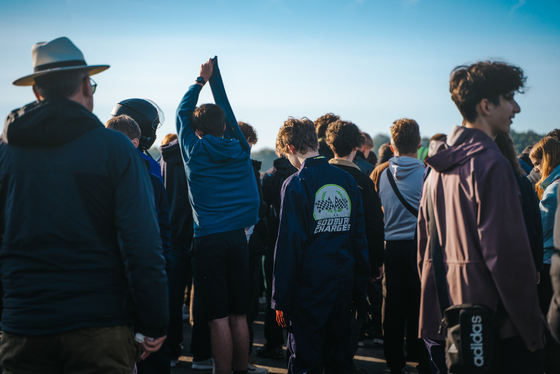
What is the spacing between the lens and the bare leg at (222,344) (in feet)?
11.5

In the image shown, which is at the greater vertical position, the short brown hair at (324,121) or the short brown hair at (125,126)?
the short brown hair at (324,121)

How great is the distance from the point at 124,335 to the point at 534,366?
181cm

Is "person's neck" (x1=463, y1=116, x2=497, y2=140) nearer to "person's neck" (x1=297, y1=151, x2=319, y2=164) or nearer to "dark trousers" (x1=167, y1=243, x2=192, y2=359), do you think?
"person's neck" (x1=297, y1=151, x2=319, y2=164)

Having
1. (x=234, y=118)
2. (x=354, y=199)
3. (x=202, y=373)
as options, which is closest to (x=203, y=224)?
(x=234, y=118)

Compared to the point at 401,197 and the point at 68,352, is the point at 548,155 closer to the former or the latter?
the point at 401,197

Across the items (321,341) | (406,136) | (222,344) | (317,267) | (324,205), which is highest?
(406,136)

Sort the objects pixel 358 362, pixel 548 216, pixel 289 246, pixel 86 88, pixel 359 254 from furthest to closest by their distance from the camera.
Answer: pixel 358 362
pixel 548 216
pixel 359 254
pixel 289 246
pixel 86 88

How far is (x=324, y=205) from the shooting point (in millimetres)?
3145

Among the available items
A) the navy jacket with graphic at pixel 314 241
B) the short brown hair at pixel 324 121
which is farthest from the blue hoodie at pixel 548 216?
the short brown hair at pixel 324 121

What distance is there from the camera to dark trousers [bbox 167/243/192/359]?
4.36 metres

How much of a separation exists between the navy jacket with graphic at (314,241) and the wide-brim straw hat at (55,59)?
162 centimetres

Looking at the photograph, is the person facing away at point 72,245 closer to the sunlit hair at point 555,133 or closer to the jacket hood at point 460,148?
the jacket hood at point 460,148

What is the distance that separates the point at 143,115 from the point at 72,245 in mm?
2200

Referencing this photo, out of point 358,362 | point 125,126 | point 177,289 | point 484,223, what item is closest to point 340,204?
point 484,223
